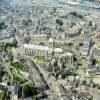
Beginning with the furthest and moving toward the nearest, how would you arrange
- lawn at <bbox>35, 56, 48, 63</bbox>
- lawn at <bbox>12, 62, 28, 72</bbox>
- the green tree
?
lawn at <bbox>35, 56, 48, 63</bbox>, lawn at <bbox>12, 62, 28, 72</bbox>, the green tree

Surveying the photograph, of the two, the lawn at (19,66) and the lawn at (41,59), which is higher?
the lawn at (19,66)

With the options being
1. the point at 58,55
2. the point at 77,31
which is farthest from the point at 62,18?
the point at 58,55

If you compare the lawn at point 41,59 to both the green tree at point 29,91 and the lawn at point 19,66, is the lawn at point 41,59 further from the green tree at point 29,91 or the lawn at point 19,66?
the green tree at point 29,91

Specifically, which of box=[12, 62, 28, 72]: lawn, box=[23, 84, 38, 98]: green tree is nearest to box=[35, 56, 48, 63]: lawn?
box=[12, 62, 28, 72]: lawn

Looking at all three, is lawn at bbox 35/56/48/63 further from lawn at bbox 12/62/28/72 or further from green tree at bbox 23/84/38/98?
green tree at bbox 23/84/38/98

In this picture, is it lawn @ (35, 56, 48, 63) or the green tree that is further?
lawn @ (35, 56, 48, 63)

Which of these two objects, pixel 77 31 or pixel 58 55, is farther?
pixel 77 31

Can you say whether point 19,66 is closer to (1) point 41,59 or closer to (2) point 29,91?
(1) point 41,59

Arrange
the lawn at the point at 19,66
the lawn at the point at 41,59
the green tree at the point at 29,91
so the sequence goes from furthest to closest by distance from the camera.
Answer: the lawn at the point at 41,59 < the lawn at the point at 19,66 < the green tree at the point at 29,91

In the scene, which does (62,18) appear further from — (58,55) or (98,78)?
(98,78)

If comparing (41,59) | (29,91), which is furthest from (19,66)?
(29,91)

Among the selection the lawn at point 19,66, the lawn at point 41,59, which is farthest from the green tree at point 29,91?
the lawn at point 41,59
